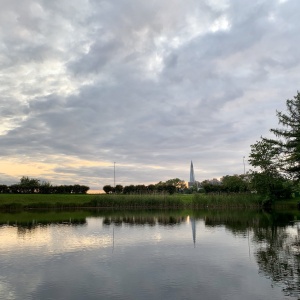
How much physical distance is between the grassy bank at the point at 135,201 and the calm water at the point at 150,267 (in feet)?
112

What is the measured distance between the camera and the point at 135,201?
5619cm

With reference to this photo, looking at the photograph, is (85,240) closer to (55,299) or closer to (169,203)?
(55,299)

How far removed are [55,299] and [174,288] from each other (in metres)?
3.68

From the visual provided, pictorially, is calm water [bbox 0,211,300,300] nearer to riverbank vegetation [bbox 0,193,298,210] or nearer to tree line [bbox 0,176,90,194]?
riverbank vegetation [bbox 0,193,298,210]

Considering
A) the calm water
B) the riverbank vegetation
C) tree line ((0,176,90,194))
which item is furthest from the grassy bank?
the calm water

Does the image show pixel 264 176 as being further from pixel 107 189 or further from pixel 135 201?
pixel 107 189

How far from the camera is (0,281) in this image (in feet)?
38.3

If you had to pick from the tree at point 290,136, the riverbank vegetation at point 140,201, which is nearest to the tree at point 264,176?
the riverbank vegetation at point 140,201

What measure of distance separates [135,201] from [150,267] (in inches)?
1686

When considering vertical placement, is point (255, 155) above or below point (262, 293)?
above

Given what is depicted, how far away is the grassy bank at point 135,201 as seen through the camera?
182ft

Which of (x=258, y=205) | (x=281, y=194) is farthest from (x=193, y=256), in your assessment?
(x=281, y=194)

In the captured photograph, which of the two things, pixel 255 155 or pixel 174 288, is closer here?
pixel 174 288

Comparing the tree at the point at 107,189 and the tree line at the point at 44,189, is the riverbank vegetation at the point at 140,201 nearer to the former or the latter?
the tree line at the point at 44,189
